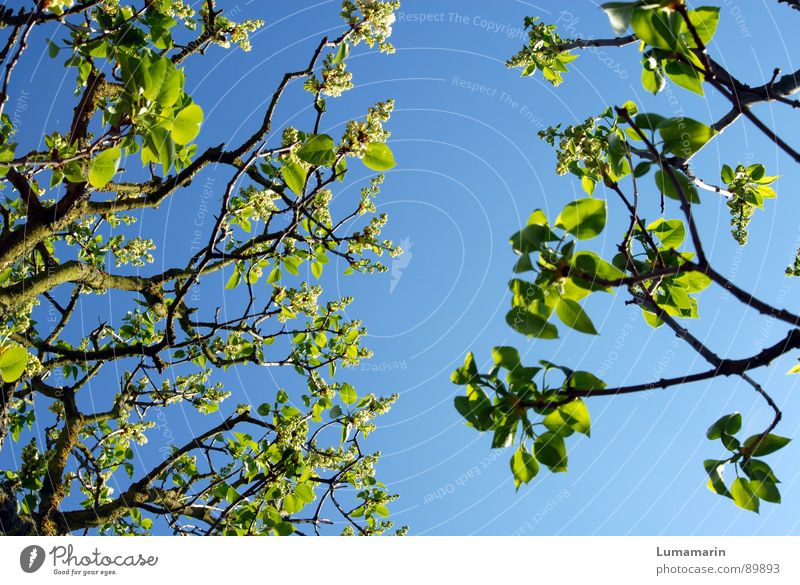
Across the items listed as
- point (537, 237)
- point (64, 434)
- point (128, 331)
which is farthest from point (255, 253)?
point (537, 237)

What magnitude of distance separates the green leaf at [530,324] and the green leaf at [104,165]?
1621 mm

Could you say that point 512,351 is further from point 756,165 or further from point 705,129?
point 756,165

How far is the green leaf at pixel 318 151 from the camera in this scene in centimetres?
262

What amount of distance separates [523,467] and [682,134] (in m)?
1.19

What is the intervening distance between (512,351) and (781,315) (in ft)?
2.54

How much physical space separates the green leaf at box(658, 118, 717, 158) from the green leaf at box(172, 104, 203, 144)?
5.59 feet

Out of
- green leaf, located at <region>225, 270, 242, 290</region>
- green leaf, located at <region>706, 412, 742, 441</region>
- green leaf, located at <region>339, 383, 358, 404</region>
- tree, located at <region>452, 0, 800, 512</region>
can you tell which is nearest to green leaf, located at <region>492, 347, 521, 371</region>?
tree, located at <region>452, 0, 800, 512</region>

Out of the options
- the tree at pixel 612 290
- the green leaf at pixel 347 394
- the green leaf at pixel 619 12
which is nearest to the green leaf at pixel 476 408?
the tree at pixel 612 290

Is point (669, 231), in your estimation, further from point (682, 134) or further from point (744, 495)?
point (744, 495)

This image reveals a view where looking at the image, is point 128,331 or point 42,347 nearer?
point 42,347

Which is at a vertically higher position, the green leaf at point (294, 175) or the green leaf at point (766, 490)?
the green leaf at point (294, 175)

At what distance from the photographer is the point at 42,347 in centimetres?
419

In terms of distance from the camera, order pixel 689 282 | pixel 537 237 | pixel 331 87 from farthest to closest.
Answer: pixel 331 87 → pixel 689 282 → pixel 537 237

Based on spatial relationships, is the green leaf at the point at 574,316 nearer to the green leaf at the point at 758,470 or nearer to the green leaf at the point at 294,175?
the green leaf at the point at 758,470
